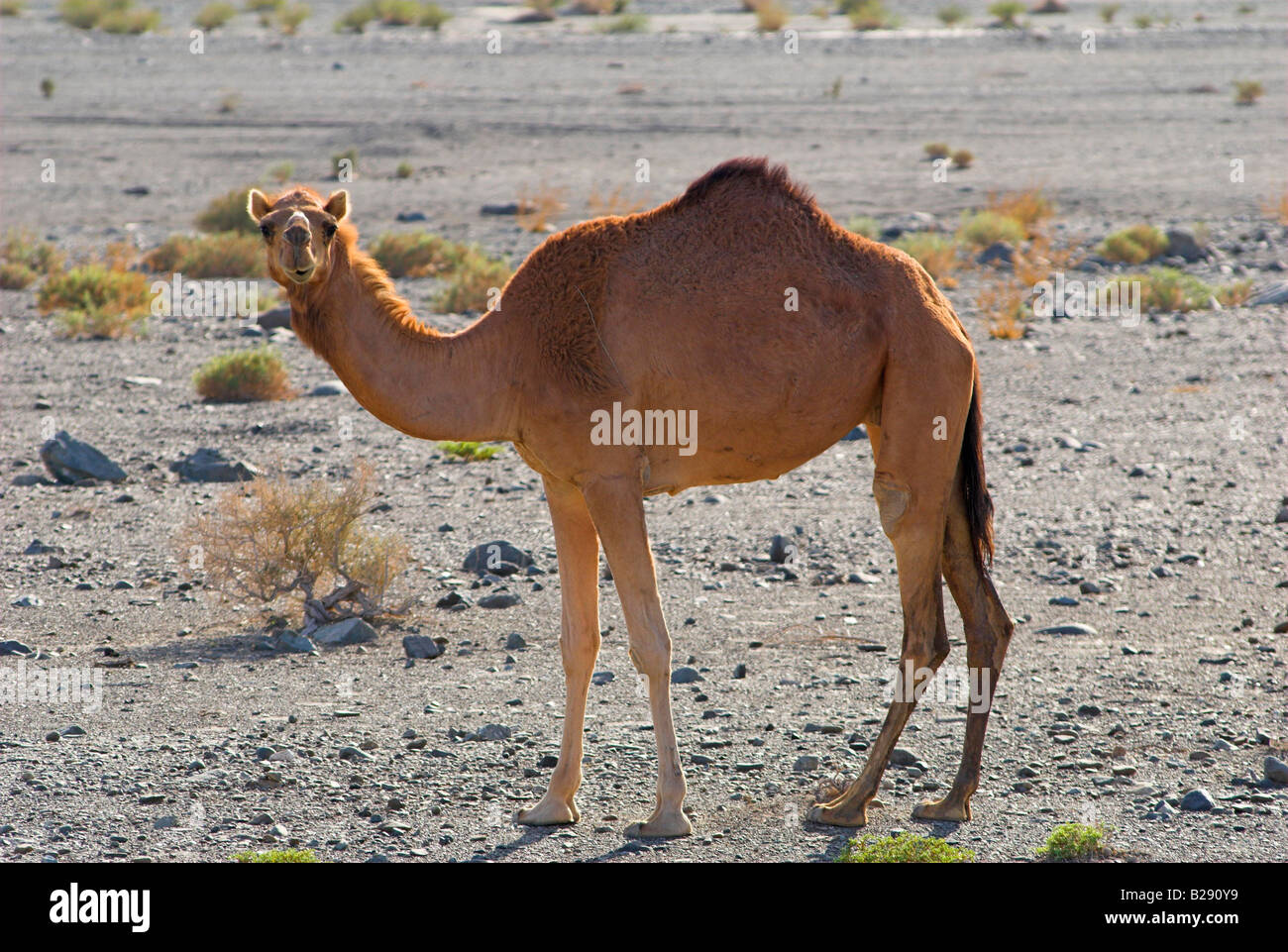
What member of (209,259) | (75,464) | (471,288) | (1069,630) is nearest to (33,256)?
(209,259)

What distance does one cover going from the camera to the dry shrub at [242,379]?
48.3 ft

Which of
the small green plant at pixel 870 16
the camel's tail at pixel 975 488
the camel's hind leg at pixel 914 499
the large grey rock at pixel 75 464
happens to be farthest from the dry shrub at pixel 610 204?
the small green plant at pixel 870 16

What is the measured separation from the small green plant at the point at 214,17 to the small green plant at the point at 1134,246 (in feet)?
130

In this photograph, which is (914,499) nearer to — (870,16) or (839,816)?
(839,816)

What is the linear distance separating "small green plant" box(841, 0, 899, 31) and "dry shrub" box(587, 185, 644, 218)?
27.5 meters

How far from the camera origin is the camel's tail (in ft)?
22.1

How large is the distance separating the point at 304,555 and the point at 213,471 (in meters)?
3.11

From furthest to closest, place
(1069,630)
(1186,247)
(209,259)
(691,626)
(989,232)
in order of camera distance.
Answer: (989,232) < (1186,247) < (209,259) < (691,626) < (1069,630)

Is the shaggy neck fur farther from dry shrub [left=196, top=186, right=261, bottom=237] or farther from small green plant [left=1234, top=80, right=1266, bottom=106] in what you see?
small green plant [left=1234, top=80, right=1266, bottom=106]

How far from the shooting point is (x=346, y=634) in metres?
8.88

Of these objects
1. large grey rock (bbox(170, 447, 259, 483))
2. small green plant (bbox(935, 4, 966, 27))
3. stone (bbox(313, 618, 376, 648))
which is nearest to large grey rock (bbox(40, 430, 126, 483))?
large grey rock (bbox(170, 447, 259, 483))

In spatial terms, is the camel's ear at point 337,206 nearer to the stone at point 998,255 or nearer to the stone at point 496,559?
the stone at point 496,559

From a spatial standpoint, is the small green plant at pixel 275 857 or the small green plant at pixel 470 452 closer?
the small green plant at pixel 275 857

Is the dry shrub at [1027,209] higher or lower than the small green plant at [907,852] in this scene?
higher
